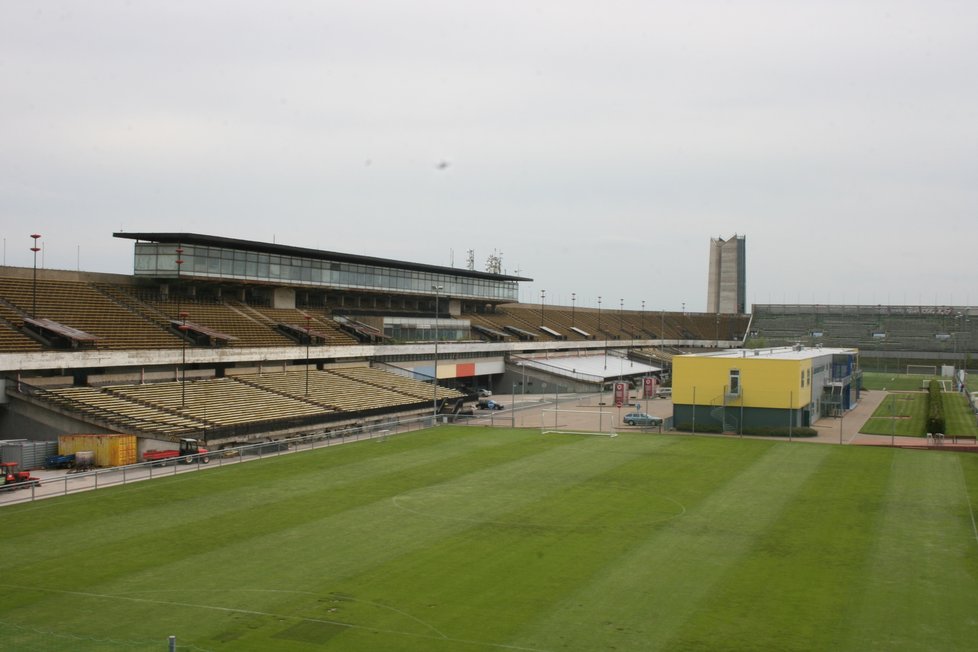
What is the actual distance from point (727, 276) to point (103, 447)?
148244 mm

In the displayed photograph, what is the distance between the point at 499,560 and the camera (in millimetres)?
23688

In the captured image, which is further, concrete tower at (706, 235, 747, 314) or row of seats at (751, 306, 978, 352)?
concrete tower at (706, 235, 747, 314)

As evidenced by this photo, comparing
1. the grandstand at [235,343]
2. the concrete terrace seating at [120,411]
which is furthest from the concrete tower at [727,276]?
the concrete terrace seating at [120,411]

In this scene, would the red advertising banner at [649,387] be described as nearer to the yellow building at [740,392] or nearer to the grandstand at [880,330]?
the yellow building at [740,392]

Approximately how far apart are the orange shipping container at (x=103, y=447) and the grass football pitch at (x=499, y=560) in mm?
4119


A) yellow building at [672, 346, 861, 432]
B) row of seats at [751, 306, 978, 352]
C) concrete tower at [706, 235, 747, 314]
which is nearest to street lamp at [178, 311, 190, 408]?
yellow building at [672, 346, 861, 432]

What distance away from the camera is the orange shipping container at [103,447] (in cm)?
3803

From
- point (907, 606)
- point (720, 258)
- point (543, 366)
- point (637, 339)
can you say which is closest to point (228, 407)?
point (907, 606)

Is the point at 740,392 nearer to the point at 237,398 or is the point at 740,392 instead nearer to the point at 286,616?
the point at 237,398

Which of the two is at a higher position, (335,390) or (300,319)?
(300,319)

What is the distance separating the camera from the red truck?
38.9m

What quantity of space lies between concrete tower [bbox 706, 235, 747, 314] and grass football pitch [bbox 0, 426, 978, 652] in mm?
134157

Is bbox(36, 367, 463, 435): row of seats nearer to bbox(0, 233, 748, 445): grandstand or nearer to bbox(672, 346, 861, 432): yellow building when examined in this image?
bbox(0, 233, 748, 445): grandstand

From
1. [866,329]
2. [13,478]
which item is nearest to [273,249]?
[13,478]
